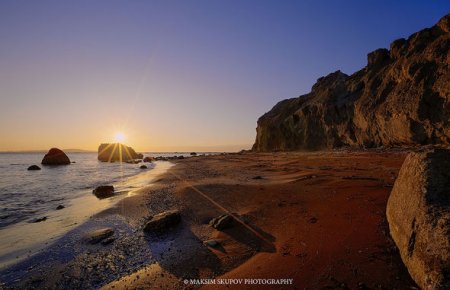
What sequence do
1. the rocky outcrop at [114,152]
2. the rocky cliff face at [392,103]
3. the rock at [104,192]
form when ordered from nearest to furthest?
1. the rock at [104,192]
2. the rocky cliff face at [392,103]
3. the rocky outcrop at [114,152]

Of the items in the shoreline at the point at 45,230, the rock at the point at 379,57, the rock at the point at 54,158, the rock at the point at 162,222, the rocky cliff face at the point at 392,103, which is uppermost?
the rock at the point at 379,57

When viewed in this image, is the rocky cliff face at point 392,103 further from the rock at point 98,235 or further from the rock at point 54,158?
the rock at point 54,158

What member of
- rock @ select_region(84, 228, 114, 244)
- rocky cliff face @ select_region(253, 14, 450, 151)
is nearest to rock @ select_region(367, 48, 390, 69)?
rocky cliff face @ select_region(253, 14, 450, 151)

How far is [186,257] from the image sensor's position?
5.41 meters

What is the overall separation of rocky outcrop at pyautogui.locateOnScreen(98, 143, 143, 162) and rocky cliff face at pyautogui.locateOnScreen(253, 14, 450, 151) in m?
52.9

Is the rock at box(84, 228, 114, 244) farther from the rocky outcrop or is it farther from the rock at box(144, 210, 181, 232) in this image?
the rocky outcrop

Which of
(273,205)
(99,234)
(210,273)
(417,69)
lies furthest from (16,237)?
(417,69)

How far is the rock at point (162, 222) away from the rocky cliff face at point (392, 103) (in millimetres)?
19589

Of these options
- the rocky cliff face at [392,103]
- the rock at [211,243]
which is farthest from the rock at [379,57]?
the rock at [211,243]

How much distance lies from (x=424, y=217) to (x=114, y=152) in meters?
78.4

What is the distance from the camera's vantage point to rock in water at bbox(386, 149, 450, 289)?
3.00 metres

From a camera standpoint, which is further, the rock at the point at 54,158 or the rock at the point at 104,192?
the rock at the point at 54,158

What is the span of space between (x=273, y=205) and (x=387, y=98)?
2217 centimetres

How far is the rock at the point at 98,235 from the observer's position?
6827 millimetres
